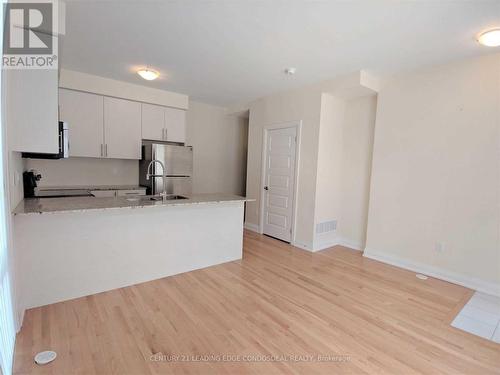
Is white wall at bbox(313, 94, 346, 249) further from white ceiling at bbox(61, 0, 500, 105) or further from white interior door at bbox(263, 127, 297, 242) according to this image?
white ceiling at bbox(61, 0, 500, 105)

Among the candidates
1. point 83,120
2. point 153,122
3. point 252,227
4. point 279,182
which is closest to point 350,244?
point 279,182

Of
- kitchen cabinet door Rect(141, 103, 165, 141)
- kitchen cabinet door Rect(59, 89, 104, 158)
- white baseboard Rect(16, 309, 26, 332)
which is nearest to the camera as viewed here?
white baseboard Rect(16, 309, 26, 332)

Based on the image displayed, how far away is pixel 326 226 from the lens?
4371 mm

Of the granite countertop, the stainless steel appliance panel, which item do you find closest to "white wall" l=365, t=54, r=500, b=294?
the granite countertop

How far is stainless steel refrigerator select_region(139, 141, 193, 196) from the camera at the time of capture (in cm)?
442

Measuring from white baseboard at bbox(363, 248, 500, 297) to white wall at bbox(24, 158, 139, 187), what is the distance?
4311mm

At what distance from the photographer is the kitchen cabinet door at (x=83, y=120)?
391 centimetres

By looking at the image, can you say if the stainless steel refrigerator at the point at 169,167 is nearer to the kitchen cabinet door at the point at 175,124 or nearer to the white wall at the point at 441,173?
the kitchen cabinet door at the point at 175,124

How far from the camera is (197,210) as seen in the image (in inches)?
125

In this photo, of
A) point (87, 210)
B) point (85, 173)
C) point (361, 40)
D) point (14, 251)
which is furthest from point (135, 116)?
point (361, 40)

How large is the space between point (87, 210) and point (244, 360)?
1758mm

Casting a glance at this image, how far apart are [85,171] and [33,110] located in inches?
96.6

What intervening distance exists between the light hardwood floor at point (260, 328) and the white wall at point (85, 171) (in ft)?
8.40

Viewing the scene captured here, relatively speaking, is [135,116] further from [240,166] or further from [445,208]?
[445,208]
